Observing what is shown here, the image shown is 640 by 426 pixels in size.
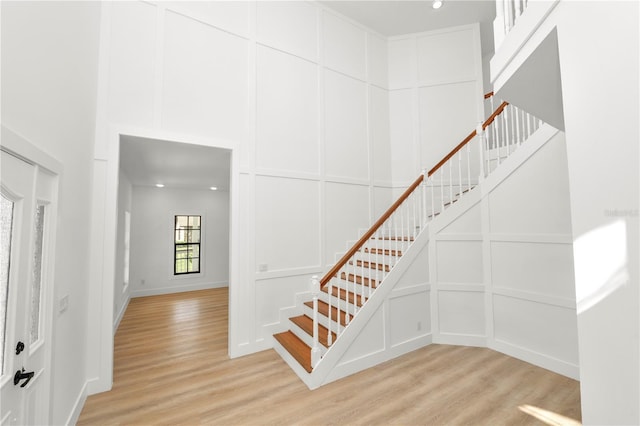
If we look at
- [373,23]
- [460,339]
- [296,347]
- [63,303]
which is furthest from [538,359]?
[373,23]

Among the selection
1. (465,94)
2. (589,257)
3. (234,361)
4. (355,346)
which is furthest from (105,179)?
(465,94)

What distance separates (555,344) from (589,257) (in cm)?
302

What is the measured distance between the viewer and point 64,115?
Result: 2100 mm

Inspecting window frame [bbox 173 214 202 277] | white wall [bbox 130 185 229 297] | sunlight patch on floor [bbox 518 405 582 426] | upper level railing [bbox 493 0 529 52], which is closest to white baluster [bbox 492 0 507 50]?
upper level railing [bbox 493 0 529 52]

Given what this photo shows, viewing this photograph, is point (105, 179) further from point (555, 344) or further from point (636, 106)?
point (555, 344)

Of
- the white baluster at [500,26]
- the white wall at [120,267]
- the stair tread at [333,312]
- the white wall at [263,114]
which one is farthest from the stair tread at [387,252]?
the white wall at [120,267]

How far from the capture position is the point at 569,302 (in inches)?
121

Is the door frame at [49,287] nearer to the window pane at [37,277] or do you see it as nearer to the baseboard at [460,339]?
the window pane at [37,277]

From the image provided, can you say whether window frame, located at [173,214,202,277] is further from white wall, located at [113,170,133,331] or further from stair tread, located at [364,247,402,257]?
stair tread, located at [364,247,402,257]

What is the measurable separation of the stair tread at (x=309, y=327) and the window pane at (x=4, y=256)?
2.58 meters

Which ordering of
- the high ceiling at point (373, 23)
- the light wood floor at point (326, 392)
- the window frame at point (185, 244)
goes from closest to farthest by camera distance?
the light wood floor at point (326, 392)
the high ceiling at point (373, 23)
the window frame at point (185, 244)

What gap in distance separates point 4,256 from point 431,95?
21.0 ft

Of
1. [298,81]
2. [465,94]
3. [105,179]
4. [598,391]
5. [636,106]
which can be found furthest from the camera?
[465,94]

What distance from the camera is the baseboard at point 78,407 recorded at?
7.61 feet
